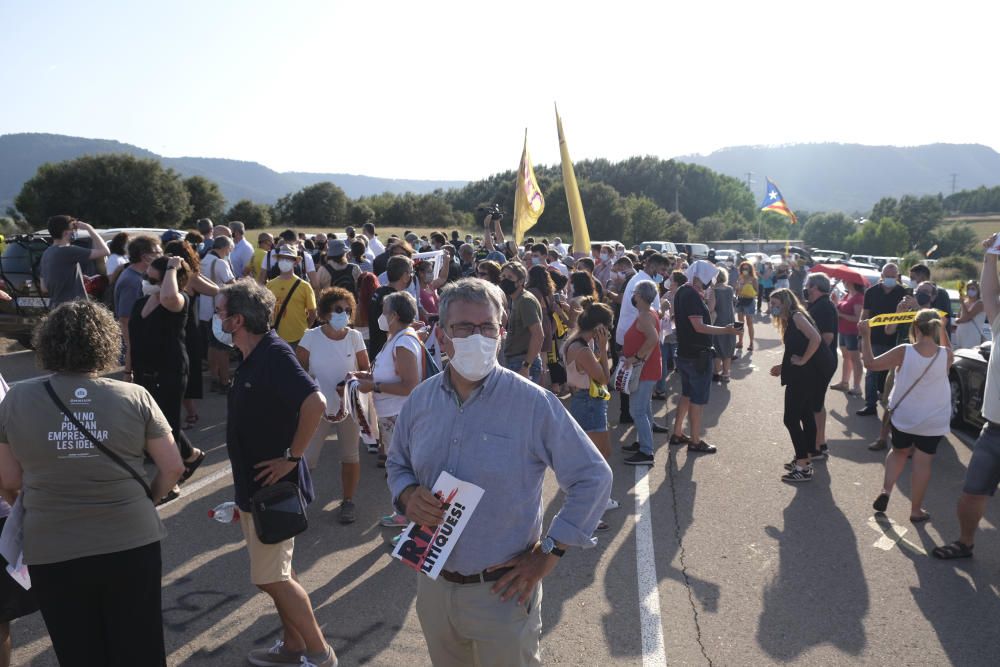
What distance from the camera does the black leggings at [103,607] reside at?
288 cm

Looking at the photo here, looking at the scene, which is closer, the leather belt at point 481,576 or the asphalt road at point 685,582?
the leather belt at point 481,576

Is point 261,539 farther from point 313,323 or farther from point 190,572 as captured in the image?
point 313,323

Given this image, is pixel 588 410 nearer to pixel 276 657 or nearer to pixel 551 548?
pixel 276 657

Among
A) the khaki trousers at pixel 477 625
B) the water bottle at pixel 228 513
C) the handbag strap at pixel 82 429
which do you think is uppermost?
the handbag strap at pixel 82 429

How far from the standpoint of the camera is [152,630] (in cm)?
302

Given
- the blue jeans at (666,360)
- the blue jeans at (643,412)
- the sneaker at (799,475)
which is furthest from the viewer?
the blue jeans at (666,360)

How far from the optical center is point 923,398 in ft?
18.7

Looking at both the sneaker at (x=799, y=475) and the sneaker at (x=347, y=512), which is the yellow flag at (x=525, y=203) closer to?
the sneaker at (x=799, y=475)

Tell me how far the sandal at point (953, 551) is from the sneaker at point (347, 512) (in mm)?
4299

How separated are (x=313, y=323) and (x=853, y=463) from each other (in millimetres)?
5867

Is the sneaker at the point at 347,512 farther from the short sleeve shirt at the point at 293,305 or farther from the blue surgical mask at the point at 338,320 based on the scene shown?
the short sleeve shirt at the point at 293,305

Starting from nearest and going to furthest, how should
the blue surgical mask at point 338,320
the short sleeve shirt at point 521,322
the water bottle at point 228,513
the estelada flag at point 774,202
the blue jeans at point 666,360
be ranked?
the water bottle at point 228,513, the blue surgical mask at point 338,320, the short sleeve shirt at point 521,322, the blue jeans at point 666,360, the estelada flag at point 774,202

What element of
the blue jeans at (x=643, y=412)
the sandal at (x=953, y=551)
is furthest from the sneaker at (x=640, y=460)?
the sandal at (x=953, y=551)

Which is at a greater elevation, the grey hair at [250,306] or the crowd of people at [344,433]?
the grey hair at [250,306]
